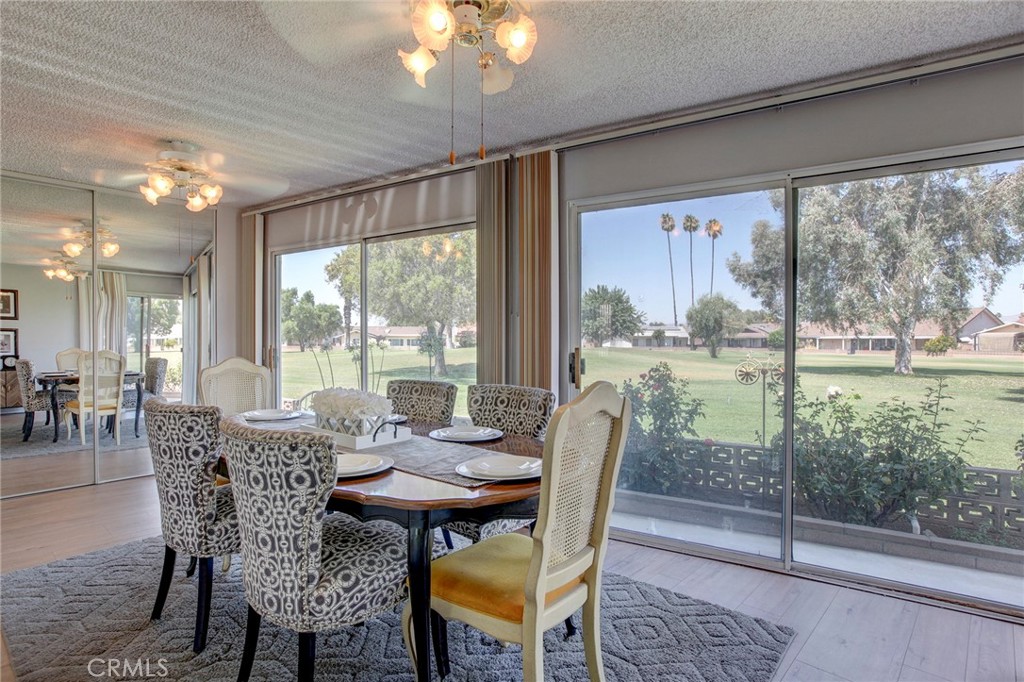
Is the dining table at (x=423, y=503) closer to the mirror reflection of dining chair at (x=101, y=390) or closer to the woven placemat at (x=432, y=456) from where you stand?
the woven placemat at (x=432, y=456)

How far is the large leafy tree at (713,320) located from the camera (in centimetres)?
326

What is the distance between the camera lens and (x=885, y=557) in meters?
2.89

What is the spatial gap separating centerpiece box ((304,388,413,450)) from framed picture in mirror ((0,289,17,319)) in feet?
11.7

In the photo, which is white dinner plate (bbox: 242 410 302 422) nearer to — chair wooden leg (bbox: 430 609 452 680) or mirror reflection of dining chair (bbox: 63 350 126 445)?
chair wooden leg (bbox: 430 609 452 680)

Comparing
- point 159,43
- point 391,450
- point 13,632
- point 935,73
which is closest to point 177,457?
point 391,450

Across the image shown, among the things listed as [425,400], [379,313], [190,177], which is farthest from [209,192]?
[425,400]

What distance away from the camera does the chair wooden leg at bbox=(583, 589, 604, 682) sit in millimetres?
1858

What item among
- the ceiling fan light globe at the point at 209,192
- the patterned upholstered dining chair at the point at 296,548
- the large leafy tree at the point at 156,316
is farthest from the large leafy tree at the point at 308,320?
the patterned upholstered dining chair at the point at 296,548

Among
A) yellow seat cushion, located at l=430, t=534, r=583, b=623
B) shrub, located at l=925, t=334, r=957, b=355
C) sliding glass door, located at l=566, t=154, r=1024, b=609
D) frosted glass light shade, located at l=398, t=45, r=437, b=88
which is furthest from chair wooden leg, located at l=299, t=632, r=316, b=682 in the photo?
shrub, located at l=925, t=334, r=957, b=355

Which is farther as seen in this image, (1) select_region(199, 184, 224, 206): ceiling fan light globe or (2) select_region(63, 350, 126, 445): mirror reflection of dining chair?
(2) select_region(63, 350, 126, 445): mirror reflection of dining chair

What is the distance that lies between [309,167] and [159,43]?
6.35 ft

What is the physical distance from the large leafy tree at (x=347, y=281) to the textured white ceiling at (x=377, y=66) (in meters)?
1.41

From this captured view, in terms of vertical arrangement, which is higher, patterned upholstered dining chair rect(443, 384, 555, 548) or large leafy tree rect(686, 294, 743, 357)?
large leafy tree rect(686, 294, 743, 357)

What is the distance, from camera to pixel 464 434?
2.53 meters
